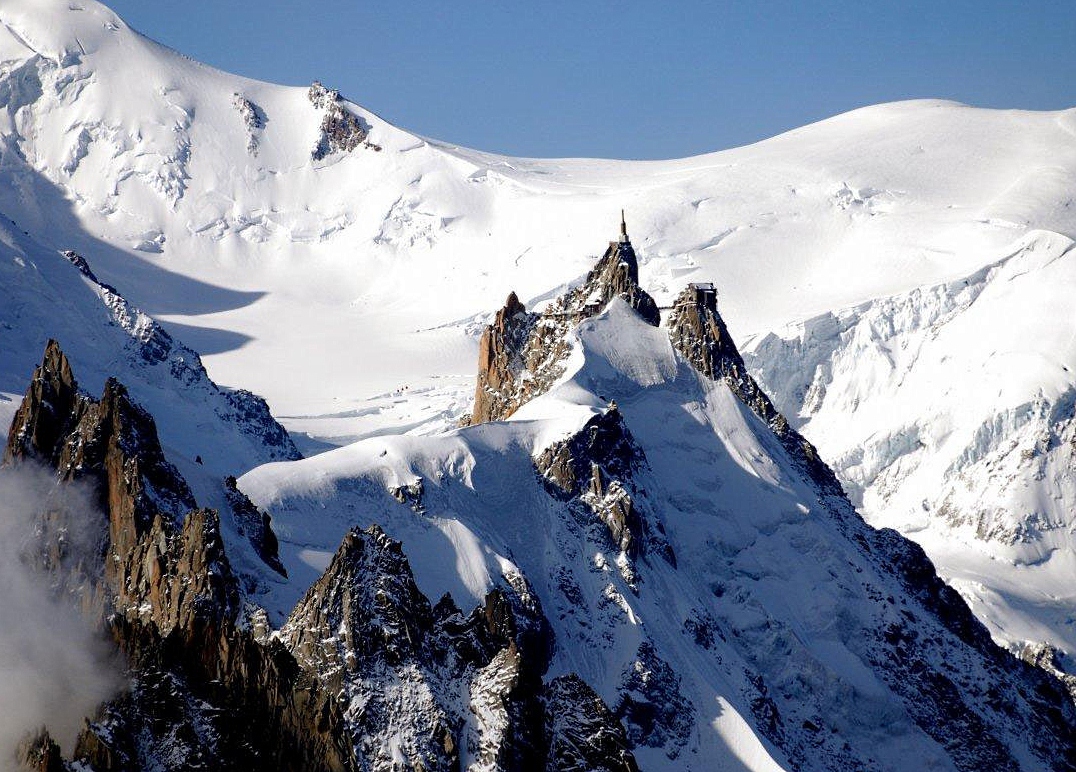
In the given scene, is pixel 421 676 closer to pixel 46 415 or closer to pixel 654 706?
pixel 46 415

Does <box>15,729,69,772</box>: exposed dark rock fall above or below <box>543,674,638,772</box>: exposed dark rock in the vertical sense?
below

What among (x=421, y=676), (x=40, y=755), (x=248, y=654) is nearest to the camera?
(x=40, y=755)

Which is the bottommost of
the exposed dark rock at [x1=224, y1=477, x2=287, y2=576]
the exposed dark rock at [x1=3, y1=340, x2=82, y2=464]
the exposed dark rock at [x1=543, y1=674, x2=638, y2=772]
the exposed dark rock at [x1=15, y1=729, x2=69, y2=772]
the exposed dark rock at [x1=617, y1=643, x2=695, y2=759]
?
the exposed dark rock at [x1=15, y1=729, x2=69, y2=772]

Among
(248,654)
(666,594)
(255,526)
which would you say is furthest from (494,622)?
(666,594)

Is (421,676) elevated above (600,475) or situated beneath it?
situated beneath

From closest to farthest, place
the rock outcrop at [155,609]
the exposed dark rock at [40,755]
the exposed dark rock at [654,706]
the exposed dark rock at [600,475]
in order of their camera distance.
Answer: the exposed dark rock at [40,755]
the rock outcrop at [155,609]
the exposed dark rock at [654,706]
the exposed dark rock at [600,475]

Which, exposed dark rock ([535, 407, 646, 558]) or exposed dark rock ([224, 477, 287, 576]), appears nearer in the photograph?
exposed dark rock ([224, 477, 287, 576])

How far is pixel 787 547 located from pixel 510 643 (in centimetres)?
8419

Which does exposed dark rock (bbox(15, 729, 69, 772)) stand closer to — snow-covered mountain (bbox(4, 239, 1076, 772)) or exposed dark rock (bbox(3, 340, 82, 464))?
snow-covered mountain (bbox(4, 239, 1076, 772))

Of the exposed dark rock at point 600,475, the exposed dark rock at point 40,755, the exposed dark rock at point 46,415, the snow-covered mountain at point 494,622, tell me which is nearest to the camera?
the exposed dark rock at point 40,755

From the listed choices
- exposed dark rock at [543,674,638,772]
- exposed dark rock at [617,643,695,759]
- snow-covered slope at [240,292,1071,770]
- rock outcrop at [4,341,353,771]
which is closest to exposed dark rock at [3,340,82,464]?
rock outcrop at [4,341,353,771]

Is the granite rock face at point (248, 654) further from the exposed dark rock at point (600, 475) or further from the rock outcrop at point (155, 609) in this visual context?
the exposed dark rock at point (600, 475)

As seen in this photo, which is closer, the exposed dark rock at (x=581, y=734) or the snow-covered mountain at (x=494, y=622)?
the snow-covered mountain at (x=494, y=622)

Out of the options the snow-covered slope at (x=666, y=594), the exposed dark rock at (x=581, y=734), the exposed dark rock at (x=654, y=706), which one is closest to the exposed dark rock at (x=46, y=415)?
the snow-covered slope at (x=666, y=594)
